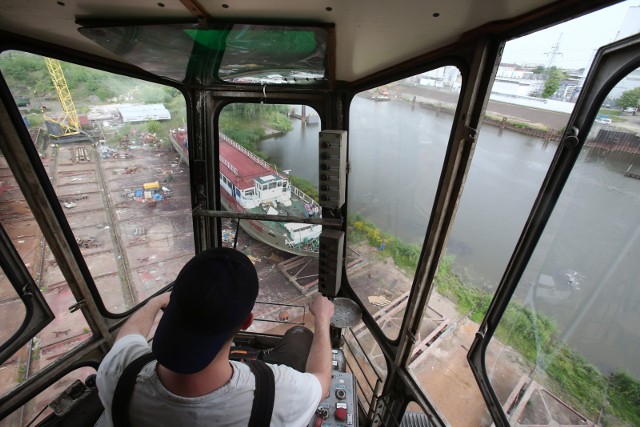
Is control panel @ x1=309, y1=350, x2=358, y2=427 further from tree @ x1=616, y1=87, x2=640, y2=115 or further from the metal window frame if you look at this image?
tree @ x1=616, y1=87, x2=640, y2=115

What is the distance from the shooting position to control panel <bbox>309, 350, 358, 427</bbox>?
265 centimetres

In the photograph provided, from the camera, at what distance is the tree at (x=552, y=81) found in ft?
4.46

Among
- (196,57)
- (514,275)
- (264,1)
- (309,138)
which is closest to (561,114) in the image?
(514,275)

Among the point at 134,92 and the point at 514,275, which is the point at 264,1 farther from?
the point at 134,92

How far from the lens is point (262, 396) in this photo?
3.16 feet

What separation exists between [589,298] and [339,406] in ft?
7.22

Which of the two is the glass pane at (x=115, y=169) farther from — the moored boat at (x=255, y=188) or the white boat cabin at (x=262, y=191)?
the white boat cabin at (x=262, y=191)

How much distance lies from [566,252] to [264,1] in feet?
5.55

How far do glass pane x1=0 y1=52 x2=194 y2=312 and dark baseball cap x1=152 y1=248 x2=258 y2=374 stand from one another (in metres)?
2.12

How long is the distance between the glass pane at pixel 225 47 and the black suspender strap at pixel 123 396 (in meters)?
1.42

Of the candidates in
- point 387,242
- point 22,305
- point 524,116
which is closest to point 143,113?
point 22,305

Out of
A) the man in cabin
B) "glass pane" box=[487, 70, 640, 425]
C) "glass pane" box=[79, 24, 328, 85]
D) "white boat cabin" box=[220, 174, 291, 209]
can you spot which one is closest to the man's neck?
the man in cabin

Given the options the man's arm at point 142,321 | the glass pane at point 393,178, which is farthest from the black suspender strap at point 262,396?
the glass pane at point 393,178

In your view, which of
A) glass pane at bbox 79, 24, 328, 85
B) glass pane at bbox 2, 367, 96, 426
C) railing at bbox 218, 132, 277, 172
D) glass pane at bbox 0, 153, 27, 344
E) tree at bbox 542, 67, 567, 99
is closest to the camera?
tree at bbox 542, 67, 567, 99
